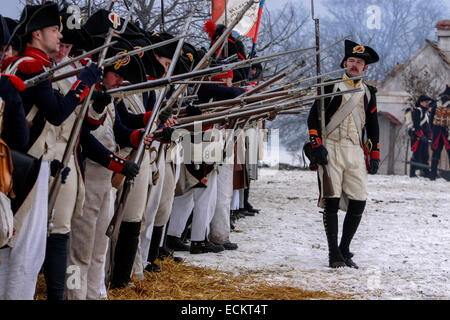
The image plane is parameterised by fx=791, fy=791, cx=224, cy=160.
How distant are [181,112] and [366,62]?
1.96 metres

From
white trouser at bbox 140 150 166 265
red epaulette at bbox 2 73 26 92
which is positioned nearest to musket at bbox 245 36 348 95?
white trouser at bbox 140 150 166 265

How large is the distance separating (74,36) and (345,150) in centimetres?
338

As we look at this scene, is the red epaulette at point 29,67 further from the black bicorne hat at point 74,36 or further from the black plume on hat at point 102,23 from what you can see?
the black plume on hat at point 102,23

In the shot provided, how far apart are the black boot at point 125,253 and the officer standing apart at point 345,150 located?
220 centimetres

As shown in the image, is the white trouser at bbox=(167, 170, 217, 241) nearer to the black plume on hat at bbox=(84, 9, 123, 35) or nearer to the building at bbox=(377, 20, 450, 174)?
the black plume on hat at bbox=(84, 9, 123, 35)

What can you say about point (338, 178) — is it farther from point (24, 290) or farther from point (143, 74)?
point (24, 290)

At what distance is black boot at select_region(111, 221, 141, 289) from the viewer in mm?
5531

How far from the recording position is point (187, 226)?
834 centimetres

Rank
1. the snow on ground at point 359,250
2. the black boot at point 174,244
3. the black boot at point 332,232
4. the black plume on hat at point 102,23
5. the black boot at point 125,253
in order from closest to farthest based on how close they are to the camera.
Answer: the black plume on hat at point 102,23, the black boot at point 125,253, the snow on ground at point 359,250, the black boot at point 332,232, the black boot at point 174,244

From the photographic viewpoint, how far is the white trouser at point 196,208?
305 inches

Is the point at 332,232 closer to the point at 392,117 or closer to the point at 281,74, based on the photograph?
the point at 281,74

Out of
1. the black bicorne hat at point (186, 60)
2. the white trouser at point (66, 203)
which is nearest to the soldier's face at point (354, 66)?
the black bicorne hat at point (186, 60)

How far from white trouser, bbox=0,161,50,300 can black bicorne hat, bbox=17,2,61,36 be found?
2.36ft
